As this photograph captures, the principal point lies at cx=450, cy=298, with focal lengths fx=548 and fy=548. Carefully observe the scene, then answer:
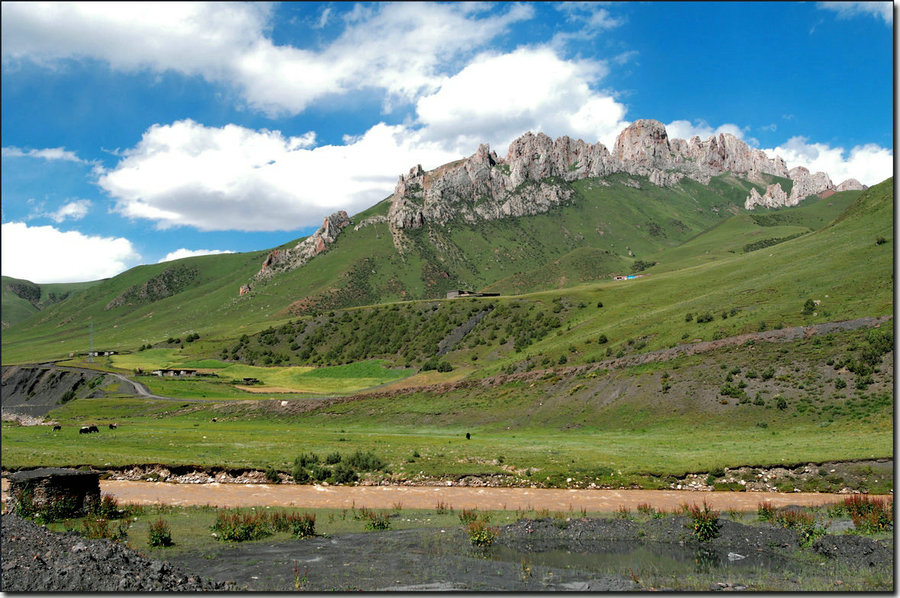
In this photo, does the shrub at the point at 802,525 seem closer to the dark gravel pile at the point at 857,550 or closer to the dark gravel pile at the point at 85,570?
the dark gravel pile at the point at 857,550

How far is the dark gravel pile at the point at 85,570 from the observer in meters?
15.2

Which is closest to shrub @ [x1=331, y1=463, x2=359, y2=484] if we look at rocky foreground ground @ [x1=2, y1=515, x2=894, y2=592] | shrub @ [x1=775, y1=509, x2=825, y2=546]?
rocky foreground ground @ [x1=2, y1=515, x2=894, y2=592]

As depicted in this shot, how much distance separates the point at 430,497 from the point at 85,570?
20.1m

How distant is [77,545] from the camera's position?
58.0ft

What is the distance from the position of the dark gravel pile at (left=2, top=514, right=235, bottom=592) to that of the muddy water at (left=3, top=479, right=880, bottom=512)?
1208 centimetres

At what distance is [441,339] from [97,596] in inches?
5007

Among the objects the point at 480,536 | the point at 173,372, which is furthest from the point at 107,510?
the point at 173,372

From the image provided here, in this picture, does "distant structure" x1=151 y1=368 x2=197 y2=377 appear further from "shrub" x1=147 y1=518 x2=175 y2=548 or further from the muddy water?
"shrub" x1=147 y1=518 x2=175 y2=548

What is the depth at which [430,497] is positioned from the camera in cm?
3319

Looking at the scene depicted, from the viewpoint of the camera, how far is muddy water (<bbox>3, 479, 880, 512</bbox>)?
30.2 meters

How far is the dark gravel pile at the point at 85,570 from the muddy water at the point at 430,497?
12.1 meters

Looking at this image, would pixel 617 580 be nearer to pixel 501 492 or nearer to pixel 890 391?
pixel 501 492

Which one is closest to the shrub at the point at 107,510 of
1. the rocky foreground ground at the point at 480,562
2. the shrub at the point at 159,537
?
the rocky foreground ground at the point at 480,562

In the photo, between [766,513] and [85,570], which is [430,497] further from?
[85,570]
